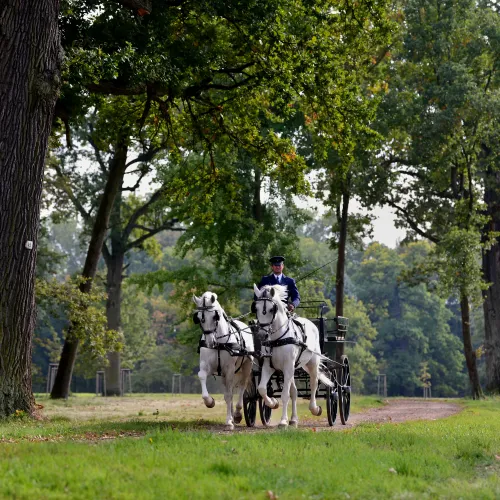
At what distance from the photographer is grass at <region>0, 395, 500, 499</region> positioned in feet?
28.1

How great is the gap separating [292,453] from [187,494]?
109 inches

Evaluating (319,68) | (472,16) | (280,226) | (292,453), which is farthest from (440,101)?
(292,453)

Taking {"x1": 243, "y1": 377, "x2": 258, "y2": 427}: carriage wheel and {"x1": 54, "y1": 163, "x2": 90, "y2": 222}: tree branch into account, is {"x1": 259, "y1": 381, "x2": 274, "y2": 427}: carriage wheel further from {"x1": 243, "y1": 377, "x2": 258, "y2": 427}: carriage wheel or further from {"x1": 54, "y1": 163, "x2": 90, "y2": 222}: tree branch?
{"x1": 54, "y1": 163, "x2": 90, "y2": 222}: tree branch

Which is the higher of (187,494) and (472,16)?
(472,16)

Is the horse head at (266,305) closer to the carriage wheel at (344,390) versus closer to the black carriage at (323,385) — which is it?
the black carriage at (323,385)

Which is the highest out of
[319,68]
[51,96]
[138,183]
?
[138,183]

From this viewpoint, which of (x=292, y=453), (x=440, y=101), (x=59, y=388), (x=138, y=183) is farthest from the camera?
(x=138, y=183)

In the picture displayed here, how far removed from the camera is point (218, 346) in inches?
597

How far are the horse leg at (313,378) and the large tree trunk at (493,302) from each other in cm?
2256

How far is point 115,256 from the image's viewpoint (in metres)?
46.0

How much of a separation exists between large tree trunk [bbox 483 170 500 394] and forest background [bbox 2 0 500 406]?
0.09 metres

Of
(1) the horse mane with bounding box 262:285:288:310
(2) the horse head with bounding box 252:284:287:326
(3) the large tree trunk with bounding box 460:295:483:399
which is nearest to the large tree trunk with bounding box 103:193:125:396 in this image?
(3) the large tree trunk with bounding box 460:295:483:399

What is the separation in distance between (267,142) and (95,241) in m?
8.77

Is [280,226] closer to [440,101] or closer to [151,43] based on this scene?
[440,101]
